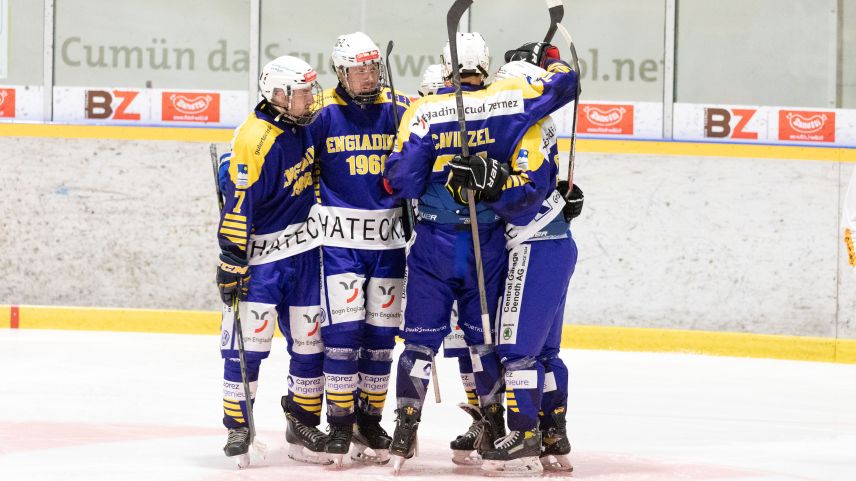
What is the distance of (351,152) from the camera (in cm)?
455

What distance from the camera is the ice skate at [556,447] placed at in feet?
14.6

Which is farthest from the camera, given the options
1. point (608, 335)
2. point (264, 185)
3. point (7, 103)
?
point (7, 103)

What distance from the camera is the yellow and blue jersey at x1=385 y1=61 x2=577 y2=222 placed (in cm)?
431

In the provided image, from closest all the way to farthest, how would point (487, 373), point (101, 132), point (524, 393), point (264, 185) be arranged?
1. point (524, 393)
2. point (264, 185)
3. point (487, 373)
4. point (101, 132)

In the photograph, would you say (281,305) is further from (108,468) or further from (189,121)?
(189,121)

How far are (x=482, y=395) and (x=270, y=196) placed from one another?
1.03m

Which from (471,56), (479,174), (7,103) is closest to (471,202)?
(479,174)

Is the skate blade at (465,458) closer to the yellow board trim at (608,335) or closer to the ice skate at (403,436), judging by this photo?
the ice skate at (403,436)

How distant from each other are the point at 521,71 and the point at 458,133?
347mm

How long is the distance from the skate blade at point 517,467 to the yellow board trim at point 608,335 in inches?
138

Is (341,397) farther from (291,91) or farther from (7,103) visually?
(7,103)

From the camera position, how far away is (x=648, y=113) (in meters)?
8.50

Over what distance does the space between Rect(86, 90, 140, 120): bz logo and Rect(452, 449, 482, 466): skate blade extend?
4777 millimetres

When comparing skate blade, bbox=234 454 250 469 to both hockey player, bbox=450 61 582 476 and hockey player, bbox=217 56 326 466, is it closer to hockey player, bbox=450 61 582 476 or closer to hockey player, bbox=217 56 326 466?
hockey player, bbox=217 56 326 466
